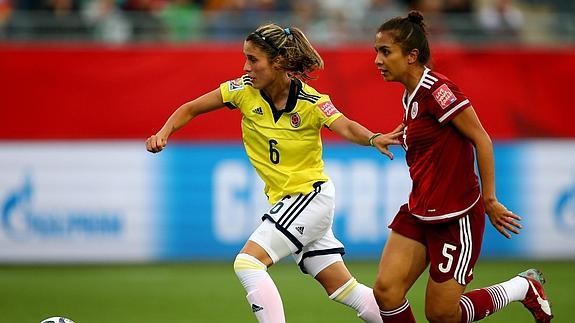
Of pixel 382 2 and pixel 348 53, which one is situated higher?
pixel 382 2

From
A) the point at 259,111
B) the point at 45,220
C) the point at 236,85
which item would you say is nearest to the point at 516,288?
the point at 259,111

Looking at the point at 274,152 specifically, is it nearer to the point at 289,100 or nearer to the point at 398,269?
the point at 289,100

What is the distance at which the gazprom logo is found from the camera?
11984 millimetres

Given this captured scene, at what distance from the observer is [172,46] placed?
40.8 ft

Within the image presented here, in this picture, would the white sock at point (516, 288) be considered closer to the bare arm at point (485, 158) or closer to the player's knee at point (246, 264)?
the bare arm at point (485, 158)

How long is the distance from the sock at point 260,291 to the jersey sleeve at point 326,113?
1028 mm

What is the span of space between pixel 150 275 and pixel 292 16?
12.4ft

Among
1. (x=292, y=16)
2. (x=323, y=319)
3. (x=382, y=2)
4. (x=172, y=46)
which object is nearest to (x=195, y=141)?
(x=172, y=46)

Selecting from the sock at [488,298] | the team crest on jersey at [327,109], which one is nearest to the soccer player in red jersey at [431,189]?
the sock at [488,298]

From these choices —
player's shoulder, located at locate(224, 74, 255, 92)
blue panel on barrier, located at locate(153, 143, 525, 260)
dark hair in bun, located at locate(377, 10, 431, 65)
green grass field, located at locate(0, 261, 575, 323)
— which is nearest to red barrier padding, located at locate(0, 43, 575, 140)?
blue panel on barrier, located at locate(153, 143, 525, 260)

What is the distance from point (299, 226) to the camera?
676cm

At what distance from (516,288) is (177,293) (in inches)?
155

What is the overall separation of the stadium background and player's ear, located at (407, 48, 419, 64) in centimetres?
547

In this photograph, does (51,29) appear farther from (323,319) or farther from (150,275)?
(323,319)
